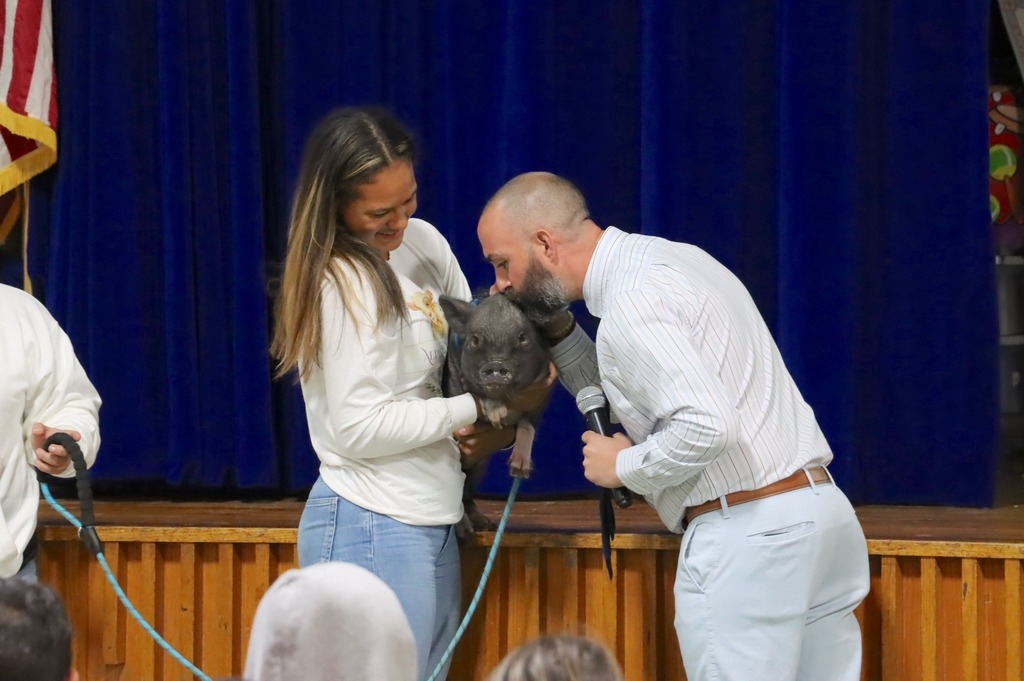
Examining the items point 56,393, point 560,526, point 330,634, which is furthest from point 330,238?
point 330,634

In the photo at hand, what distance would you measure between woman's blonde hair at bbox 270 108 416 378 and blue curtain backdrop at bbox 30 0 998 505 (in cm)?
149

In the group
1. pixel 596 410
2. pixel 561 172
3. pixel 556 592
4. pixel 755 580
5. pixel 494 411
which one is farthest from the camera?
pixel 561 172

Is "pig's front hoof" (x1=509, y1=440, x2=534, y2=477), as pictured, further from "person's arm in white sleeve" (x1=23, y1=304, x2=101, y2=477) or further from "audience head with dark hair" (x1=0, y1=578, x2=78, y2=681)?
"audience head with dark hair" (x1=0, y1=578, x2=78, y2=681)

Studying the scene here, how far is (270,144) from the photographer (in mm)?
4188

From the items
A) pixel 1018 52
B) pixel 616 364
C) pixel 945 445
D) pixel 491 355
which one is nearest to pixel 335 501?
pixel 491 355

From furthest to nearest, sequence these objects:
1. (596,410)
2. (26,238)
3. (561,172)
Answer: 1. (26,238)
2. (561,172)
3. (596,410)

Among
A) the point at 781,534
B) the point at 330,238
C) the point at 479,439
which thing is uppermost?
the point at 330,238

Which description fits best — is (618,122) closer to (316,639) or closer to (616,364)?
(616,364)

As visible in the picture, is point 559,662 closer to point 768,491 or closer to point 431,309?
point 768,491

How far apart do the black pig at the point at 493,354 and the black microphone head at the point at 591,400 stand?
0.71 ft

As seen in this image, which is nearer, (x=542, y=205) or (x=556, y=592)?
(x=542, y=205)

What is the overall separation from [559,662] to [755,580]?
114cm

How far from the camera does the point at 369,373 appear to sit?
238cm

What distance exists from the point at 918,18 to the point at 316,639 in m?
3.30
